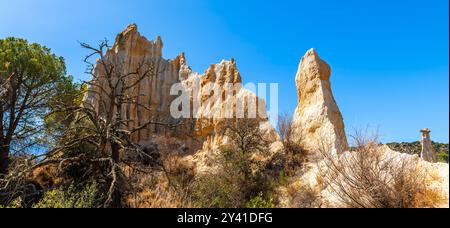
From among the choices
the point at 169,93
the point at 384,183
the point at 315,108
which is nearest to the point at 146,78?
the point at 169,93

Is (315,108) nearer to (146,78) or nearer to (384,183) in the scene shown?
(384,183)

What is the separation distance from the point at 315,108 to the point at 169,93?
13593mm

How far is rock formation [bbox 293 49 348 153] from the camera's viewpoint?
1135cm

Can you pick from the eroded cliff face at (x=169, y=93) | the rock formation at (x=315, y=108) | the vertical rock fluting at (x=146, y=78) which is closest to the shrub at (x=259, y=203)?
the rock formation at (x=315, y=108)

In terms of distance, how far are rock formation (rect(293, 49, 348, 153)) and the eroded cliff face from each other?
9.23 ft

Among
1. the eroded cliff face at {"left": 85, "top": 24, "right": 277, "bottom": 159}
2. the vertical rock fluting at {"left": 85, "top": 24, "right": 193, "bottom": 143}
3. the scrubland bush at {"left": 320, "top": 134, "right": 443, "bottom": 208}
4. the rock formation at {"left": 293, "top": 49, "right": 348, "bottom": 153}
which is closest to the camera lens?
the scrubland bush at {"left": 320, "top": 134, "right": 443, "bottom": 208}

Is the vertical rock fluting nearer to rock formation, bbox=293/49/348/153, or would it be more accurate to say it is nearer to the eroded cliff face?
the eroded cliff face

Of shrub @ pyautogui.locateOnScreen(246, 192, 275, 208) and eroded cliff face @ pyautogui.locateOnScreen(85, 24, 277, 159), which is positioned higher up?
eroded cliff face @ pyautogui.locateOnScreen(85, 24, 277, 159)

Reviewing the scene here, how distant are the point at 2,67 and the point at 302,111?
44.2ft

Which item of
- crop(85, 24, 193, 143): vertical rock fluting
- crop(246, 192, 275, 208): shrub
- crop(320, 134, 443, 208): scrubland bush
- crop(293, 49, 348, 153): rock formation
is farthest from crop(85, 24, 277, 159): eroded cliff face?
crop(320, 134, 443, 208): scrubland bush

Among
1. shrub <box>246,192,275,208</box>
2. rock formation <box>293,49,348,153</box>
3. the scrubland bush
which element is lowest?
shrub <box>246,192,275,208</box>

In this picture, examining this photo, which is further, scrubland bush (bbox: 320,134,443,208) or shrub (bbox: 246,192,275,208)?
shrub (bbox: 246,192,275,208)

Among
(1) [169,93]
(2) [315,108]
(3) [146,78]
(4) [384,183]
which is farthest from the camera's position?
(1) [169,93]

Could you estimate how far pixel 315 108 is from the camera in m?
12.2
